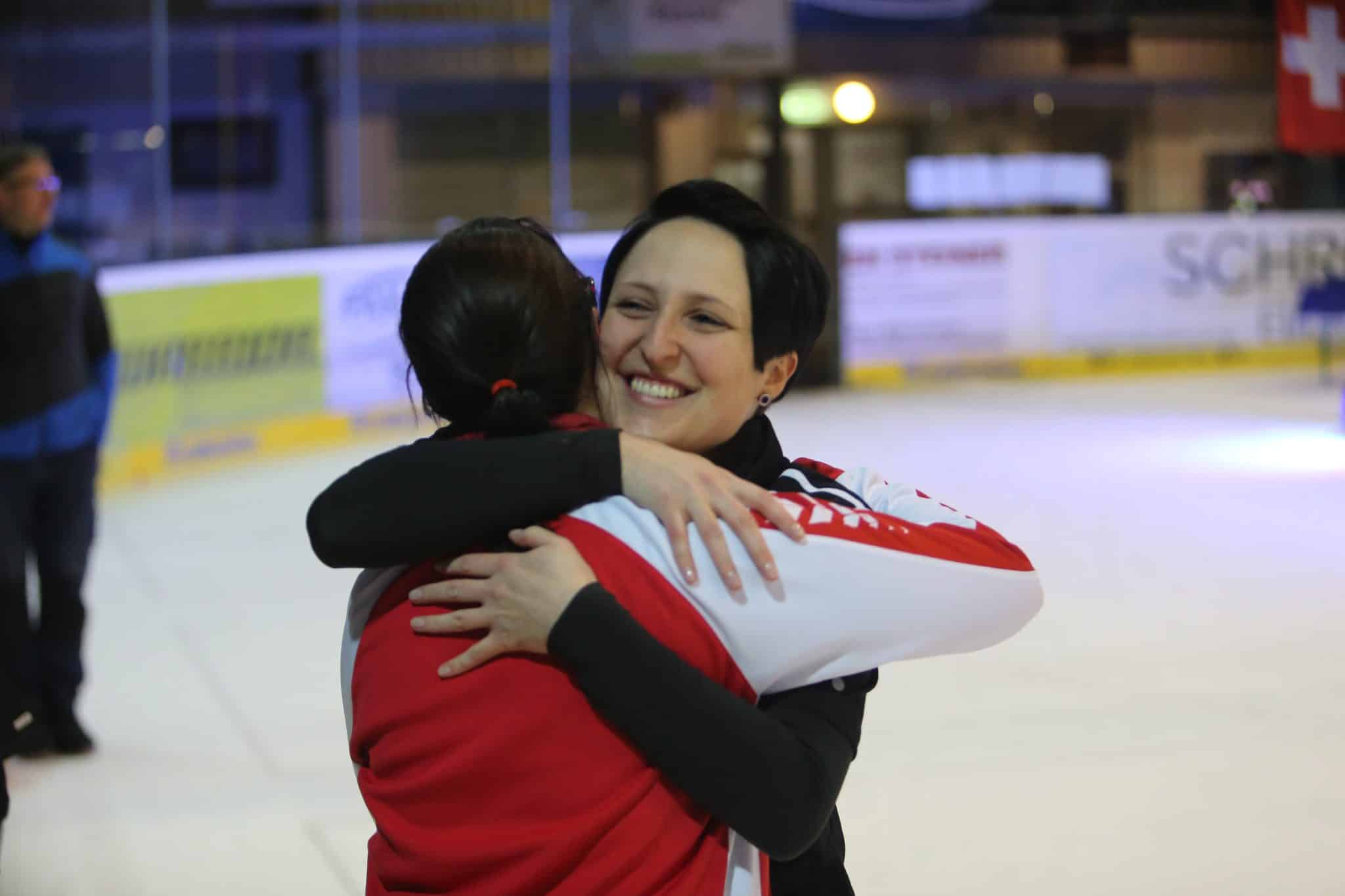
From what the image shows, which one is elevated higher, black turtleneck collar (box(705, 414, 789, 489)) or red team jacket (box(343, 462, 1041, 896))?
black turtleneck collar (box(705, 414, 789, 489))

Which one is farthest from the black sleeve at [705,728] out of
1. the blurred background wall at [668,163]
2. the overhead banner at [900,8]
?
the overhead banner at [900,8]

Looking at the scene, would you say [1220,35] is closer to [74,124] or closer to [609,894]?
[74,124]

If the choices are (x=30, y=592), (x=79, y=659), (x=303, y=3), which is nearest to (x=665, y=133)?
(x=303, y=3)

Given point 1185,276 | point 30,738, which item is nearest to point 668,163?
point 1185,276

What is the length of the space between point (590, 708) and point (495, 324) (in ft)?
0.90

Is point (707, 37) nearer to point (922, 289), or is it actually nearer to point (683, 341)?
point (922, 289)

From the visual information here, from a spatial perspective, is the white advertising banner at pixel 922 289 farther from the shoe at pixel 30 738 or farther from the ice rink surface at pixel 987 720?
the shoe at pixel 30 738

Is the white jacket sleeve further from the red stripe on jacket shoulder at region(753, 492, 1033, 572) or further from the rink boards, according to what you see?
the rink boards

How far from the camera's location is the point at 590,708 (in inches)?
47.7

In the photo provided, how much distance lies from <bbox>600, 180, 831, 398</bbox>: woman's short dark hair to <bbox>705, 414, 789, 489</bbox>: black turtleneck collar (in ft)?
0.23

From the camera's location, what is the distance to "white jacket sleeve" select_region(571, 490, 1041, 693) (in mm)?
1190

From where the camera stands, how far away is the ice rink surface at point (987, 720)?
3293mm

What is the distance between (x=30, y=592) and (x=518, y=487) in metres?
5.36

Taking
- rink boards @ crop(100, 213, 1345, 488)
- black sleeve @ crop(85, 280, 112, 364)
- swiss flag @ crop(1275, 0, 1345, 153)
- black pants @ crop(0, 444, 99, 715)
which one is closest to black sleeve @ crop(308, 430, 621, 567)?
black pants @ crop(0, 444, 99, 715)
